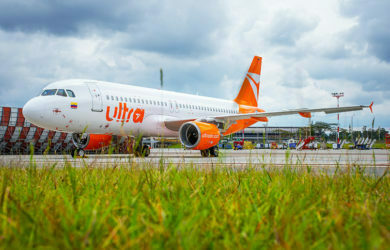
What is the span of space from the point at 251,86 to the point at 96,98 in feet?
36.0

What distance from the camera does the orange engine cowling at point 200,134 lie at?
39.5 ft

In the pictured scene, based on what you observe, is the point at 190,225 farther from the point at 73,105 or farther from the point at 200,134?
the point at 200,134

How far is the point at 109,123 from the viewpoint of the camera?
11727 millimetres

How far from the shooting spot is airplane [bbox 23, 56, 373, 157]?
10602mm

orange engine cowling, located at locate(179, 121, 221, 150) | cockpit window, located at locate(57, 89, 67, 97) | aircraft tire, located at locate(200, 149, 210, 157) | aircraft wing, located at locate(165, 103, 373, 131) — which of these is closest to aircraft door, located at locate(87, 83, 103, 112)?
cockpit window, located at locate(57, 89, 67, 97)

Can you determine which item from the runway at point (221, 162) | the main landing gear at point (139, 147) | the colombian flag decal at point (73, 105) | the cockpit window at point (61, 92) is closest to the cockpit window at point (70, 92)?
the cockpit window at point (61, 92)

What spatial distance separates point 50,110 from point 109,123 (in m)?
2.03

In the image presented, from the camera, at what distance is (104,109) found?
11.5m

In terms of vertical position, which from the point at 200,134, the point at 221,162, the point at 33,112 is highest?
the point at 33,112

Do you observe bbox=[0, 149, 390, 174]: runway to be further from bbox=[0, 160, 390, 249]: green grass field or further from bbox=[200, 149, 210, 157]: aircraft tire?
bbox=[200, 149, 210, 157]: aircraft tire

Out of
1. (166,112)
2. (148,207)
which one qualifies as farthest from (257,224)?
(166,112)

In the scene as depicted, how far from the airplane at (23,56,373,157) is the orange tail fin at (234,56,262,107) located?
12.9 feet

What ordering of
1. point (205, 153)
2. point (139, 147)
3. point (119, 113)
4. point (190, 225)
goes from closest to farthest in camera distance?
point (190, 225) < point (119, 113) < point (139, 147) < point (205, 153)

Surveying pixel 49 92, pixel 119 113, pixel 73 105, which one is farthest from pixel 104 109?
pixel 49 92
